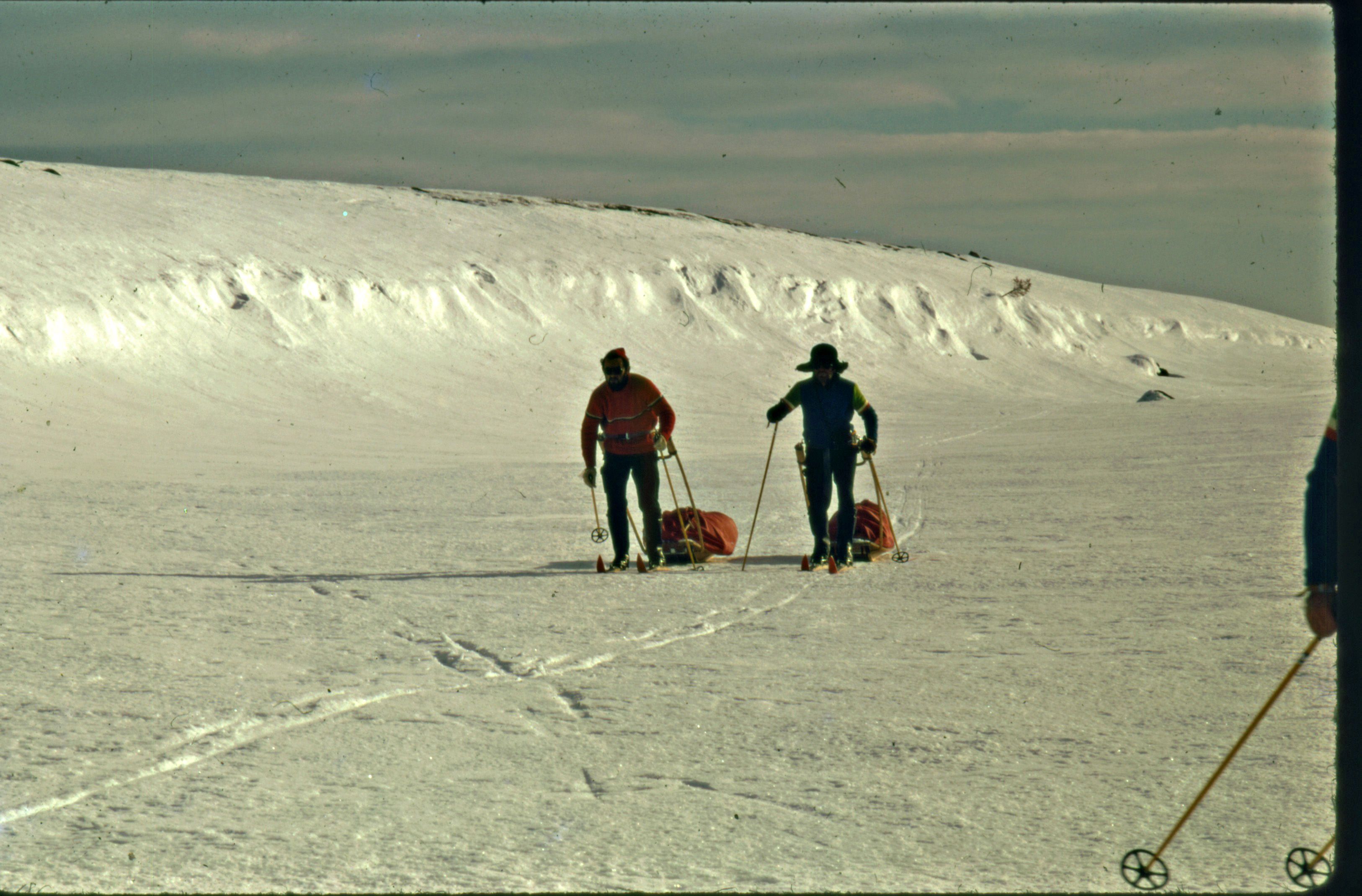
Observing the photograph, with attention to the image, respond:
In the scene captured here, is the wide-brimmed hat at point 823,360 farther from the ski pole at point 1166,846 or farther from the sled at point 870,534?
the ski pole at point 1166,846

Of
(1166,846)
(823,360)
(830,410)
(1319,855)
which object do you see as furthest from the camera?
(830,410)

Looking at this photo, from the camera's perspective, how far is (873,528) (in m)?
11.4

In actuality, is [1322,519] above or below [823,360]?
below

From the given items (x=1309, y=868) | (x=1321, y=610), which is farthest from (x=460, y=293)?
(x=1309, y=868)

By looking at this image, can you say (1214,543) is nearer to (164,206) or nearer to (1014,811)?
(1014,811)

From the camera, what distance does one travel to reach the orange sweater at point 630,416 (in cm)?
1052

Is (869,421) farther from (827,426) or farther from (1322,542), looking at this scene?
(1322,542)

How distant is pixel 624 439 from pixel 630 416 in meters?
0.19

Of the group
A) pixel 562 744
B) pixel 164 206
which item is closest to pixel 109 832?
pixel 562 744

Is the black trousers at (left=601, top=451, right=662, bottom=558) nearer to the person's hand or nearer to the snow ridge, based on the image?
the person's hand

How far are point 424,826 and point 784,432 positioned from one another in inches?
1319

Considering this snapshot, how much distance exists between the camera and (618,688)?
632cm

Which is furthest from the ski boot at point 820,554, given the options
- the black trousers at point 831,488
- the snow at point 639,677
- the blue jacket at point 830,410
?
the blue jacket at point 830,410

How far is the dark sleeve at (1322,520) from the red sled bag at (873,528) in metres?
7.50
